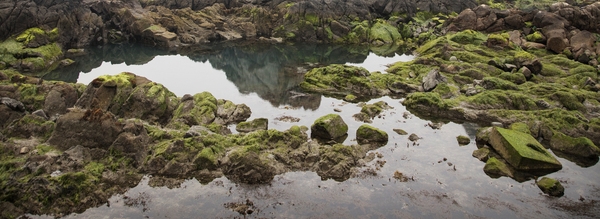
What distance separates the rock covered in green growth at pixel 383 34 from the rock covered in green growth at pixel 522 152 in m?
71.0

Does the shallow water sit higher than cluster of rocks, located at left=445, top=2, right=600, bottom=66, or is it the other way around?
the shallow water

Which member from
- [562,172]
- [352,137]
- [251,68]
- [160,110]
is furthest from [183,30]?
[562,172]

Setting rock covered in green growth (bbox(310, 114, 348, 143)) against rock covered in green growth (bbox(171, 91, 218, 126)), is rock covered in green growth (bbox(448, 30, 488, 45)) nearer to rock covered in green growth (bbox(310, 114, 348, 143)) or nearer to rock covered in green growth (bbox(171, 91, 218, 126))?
rock covered in green growth (bbox(310, 114, 348, 143))

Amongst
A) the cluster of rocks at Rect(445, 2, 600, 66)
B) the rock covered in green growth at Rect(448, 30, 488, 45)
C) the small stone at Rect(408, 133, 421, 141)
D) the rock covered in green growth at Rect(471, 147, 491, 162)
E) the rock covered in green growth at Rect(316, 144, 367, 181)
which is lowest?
the rock covered in green growth at Rect(448, 30, 488, 45)

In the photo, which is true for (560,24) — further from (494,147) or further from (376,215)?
(376,215)

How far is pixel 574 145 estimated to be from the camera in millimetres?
31406

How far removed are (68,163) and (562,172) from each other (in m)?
34.3

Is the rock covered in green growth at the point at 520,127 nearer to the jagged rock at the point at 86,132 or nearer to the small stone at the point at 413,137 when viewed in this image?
the small stone at the point at 413,137

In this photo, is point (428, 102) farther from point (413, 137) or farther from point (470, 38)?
point (470, 38)

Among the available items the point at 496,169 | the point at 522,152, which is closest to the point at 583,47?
the point at 522,152

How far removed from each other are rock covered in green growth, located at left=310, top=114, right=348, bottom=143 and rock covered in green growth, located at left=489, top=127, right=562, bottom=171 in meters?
12.4

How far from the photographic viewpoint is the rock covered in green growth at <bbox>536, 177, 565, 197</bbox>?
2523 cm

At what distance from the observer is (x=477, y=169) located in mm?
28656

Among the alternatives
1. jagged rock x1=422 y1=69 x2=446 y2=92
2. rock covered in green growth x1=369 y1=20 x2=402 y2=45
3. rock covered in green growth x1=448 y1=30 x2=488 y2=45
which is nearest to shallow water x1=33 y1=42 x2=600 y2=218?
jagged rock x1=422 y1=69 x2=446 y2=92
